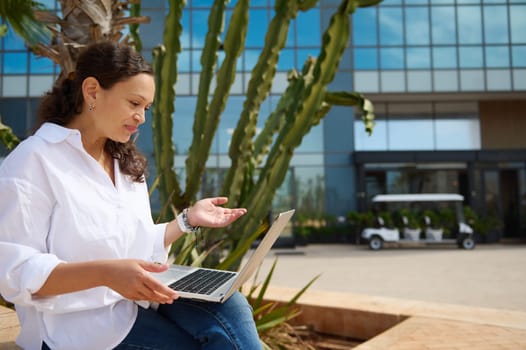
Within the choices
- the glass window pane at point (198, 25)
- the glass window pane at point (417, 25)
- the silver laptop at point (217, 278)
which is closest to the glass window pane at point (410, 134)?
the glass window pane at point (417, 25)

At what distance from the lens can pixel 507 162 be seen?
2091 cm

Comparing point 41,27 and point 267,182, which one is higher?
point 41,27

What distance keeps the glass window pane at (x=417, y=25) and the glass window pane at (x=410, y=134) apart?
11.1 feet

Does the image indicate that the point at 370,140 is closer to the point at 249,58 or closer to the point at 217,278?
the point at 249,58

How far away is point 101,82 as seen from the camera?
4.87 feet

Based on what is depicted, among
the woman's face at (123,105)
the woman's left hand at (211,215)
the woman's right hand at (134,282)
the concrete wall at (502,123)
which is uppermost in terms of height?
the concrete wall at (502,123)

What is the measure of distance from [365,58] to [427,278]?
13.6m

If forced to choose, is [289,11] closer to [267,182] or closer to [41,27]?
[267,182]

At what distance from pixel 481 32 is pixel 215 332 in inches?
869

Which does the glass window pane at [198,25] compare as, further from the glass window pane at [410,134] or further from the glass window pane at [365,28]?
the glass window pane at [410,134]

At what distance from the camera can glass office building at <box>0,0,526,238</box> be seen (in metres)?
20.0

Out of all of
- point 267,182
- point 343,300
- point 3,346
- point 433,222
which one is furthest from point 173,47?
point 433,222

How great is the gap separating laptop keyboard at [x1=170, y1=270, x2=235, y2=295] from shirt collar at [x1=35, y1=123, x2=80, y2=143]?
0.55 meters

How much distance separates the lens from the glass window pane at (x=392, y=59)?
2034 centimetres
